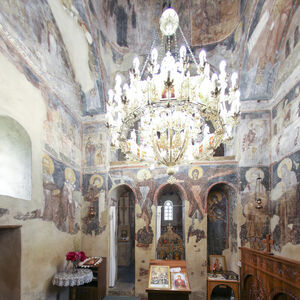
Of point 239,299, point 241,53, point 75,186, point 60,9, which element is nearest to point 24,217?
point 75,186

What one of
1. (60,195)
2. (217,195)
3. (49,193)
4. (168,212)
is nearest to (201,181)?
(217,195)

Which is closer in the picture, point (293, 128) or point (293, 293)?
point (293, 293)

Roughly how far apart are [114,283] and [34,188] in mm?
6163

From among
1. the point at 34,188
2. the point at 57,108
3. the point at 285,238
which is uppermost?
the point at 57,108

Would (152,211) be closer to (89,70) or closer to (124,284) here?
(124,284)

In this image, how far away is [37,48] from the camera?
7672mm

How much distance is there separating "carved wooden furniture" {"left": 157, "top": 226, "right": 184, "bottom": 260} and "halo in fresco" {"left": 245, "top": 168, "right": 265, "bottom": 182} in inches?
141

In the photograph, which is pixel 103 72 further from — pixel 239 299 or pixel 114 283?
pixel 239 299

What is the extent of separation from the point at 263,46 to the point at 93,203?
860 cm

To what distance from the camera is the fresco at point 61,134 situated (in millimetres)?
8223

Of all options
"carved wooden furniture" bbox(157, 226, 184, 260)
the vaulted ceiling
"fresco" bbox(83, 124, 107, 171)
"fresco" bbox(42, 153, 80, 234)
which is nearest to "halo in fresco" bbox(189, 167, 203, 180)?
"carved wooden furniture" bbox(157, 226, 184, 260)

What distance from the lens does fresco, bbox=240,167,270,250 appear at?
9.55 metres

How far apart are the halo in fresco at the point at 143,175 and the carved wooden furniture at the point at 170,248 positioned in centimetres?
236

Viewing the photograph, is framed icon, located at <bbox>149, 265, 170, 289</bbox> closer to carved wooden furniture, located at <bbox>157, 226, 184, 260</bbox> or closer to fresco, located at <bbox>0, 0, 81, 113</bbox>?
carved wooden furniture, located at <bbox>157, 226, 184, 260</bbox>
